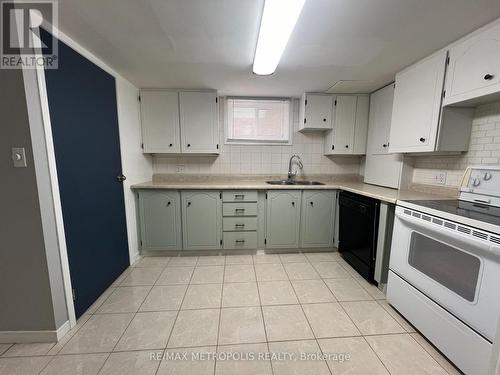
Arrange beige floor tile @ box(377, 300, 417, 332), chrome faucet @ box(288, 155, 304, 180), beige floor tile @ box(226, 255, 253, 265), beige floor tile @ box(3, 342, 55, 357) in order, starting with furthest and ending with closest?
chrome faucet @ box(288, 155, 304, 180) → beige floor tile @ box(226, 255, 253, 265) → beige floor tile @ box(377, 300, 417, 332) → beige floor tile @ box(3, 342, 55, 357)

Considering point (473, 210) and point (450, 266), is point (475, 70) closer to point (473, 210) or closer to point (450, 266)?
point (473, 210)

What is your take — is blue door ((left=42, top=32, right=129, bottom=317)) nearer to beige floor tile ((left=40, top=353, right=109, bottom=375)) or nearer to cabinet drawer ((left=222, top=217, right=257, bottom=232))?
beige floor tile ((left=40, top=353, right=109, bottom=375))

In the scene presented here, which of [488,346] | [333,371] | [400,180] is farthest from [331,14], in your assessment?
[333,371]

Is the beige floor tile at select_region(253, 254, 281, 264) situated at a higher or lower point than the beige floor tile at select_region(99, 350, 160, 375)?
higher

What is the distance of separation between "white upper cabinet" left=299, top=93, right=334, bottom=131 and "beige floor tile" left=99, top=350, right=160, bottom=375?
110 inches

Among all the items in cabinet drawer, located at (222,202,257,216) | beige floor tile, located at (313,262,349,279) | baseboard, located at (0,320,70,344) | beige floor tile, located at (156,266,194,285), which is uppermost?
cabinet drawer, located at (222,202,257,216)

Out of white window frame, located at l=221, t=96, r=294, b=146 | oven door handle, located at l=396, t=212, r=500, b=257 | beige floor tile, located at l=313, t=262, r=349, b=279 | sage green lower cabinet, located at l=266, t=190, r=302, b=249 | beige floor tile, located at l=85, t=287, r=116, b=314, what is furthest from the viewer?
white window frame, located at l=221, t=96, r=294, b=146

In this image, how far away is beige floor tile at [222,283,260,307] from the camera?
5.89 feet

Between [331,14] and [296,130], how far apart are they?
1.88 m

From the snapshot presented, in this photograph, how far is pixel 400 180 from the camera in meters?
2.29

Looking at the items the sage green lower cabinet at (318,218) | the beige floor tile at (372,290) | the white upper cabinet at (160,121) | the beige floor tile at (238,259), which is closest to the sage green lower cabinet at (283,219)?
the sage green lower cabinet at (318,218)

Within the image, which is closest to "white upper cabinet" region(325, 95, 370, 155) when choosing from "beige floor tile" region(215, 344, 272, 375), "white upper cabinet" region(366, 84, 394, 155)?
"white upper cabinet" region(366, 84, 394, 155)

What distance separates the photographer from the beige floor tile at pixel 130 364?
1.20 meters

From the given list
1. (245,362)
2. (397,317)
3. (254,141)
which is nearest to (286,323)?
(245,362)
